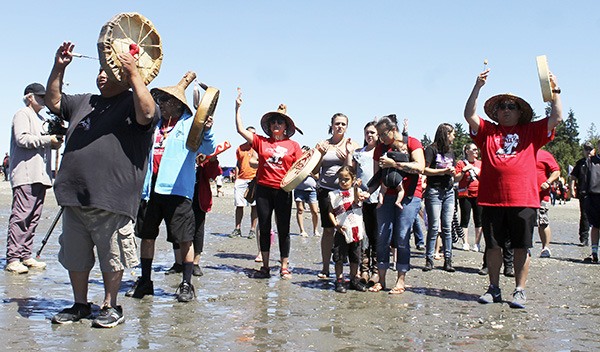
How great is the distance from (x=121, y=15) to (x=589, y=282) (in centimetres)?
702

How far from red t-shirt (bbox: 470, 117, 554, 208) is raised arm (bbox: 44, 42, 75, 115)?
4.27 meters

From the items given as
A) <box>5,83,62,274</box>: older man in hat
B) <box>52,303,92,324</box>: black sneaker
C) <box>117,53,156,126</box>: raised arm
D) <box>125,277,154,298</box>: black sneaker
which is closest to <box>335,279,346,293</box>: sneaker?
<box>125,277,154,298</box>: black sneaker

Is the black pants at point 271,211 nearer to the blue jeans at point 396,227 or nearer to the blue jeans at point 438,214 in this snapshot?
the blue jeans at point 396,227

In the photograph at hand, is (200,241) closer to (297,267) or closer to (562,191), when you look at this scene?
(297,267)

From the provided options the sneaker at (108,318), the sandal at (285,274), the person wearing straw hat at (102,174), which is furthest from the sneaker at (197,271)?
the sneaker at (108,318)

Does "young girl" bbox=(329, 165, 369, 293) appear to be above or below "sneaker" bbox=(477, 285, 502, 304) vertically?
above

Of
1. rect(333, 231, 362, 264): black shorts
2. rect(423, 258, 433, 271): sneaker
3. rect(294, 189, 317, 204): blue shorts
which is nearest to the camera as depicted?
rect(333, 231, 362, 264): black shorts

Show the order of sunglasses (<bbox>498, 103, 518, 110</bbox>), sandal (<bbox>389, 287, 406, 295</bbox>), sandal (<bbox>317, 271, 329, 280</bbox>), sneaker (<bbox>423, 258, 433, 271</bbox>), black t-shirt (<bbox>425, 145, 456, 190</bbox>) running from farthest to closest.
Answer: sneaker (<bbox>423, 258, 433, 271</bbox>), black t-shirt (<bbox>425, 145, 456, 190</bbox>), sandal (<bbox>317, 271, 329, 280</bbox>), sandal (<bbox>389, 287, 406, 295</bbox>), sunglasses (<bbox>498, 103, 518, 110</bbox>)

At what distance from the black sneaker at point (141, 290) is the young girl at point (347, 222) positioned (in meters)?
2.13

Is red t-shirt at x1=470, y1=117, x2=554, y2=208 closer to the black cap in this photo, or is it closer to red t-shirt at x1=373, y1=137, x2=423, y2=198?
red t-shirt at x1=373, y1=137, x2=423, y2=198

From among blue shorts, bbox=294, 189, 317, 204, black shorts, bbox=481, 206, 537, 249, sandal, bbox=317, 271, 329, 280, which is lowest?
sandal, bbox=317, 271, 329, 280

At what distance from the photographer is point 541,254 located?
1241 cm

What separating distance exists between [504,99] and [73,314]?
15.9ft

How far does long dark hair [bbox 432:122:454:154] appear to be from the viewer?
10.1 m
